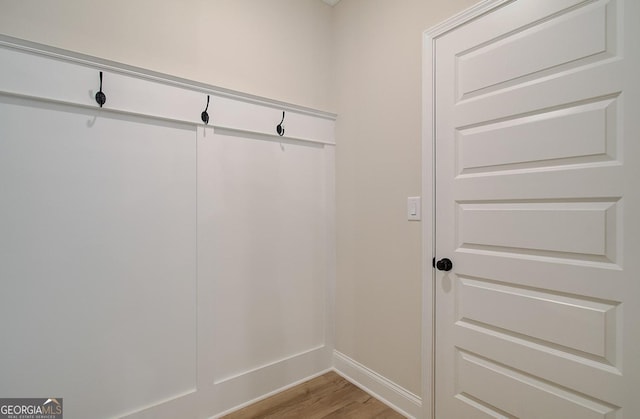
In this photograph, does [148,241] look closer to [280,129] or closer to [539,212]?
[280,129]

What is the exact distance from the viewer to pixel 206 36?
1.72 meters

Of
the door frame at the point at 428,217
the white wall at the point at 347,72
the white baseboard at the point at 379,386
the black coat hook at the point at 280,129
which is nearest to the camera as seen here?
the white wall at the point at 347,72

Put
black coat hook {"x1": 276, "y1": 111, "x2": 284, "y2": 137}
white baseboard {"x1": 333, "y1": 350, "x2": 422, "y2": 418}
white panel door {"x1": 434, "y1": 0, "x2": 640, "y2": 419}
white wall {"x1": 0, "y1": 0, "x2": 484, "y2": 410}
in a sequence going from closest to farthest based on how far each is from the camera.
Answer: white panel door {"x1": 434, "y1": 0, "x2": 640, "y2": 419} < white wall {"x1": 0, "y1": 0, "x2": 484, "y2": 410} < white baseboard {"x1": 333, "y1": 350, "x2": 422, "y2": 418} < black coat hook {"x1": 276, "y1": 111, "x2": 284, "y2": 137}

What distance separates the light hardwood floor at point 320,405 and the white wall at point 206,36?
6.57ft

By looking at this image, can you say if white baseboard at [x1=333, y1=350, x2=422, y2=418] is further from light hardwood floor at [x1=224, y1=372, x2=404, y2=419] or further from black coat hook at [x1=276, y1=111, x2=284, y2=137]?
black coat hook at [x1=276, y1=111, x2=284, y2=137]

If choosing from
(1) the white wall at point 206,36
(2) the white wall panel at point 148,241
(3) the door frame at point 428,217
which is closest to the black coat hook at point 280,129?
(2) the white wall panel at point 148,241

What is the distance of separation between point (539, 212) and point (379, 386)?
1427mm

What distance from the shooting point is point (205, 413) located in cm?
170

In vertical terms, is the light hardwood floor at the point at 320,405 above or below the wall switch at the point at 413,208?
below

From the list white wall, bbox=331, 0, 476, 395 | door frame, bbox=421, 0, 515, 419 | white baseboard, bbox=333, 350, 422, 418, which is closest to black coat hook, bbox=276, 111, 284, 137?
white wall, bbox=331, 0, 476, 395

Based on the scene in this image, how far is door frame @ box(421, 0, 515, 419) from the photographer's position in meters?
1.58

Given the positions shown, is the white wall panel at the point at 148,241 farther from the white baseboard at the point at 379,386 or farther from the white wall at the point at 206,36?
the white baseboard at the point at 379,386

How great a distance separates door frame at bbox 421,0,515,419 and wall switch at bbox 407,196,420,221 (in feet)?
0.15

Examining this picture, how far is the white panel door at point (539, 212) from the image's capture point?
1029 millimetres
